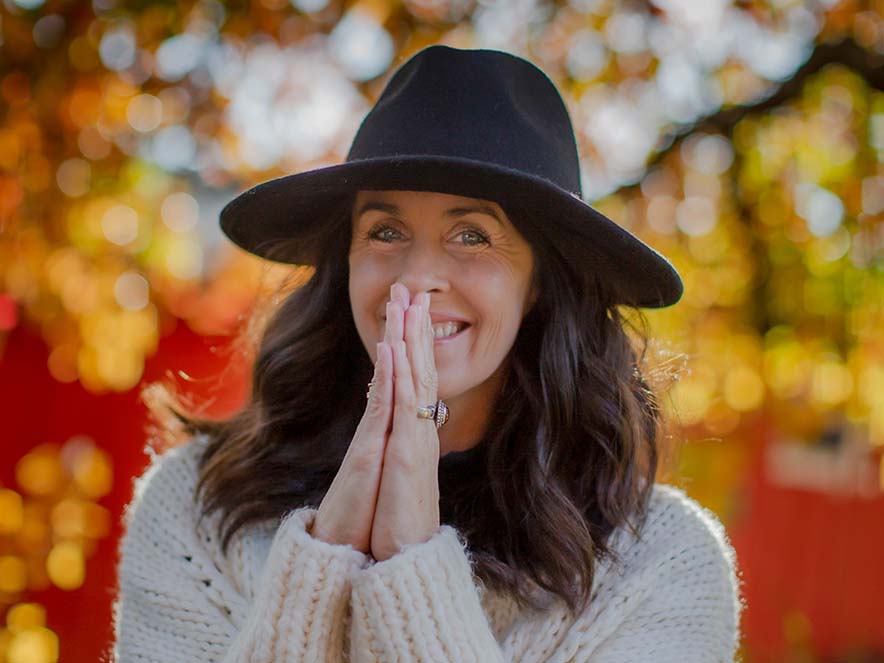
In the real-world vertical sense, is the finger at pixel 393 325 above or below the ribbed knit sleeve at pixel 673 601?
above

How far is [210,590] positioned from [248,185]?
300 cm

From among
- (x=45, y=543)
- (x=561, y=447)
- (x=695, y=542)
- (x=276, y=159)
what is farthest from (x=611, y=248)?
(x=45, y=543)

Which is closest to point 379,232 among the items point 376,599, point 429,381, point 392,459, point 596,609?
point 429,381

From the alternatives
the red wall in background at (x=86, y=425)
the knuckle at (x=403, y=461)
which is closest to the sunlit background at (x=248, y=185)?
the red wall in background at (x=86, y=425)

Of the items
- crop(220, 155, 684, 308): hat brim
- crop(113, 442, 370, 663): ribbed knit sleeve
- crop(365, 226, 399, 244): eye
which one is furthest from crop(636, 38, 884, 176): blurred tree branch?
crop(113, 442, 370, 663): ribbed knit sleeve

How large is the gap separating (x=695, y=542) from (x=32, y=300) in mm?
2848

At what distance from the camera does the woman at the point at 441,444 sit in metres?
2.00

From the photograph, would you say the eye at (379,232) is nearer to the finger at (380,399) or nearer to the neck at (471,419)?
the finger at (380,399)

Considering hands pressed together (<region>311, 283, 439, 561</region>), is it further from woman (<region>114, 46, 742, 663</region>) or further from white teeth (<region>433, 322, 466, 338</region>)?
white teeth (<region>433, 322, 466, 338</region>)

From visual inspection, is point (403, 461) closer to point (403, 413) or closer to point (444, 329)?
point (403, 413)

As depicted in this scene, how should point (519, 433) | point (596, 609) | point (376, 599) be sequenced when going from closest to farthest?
point (376, 599), point (596, 609), point (519, 433)

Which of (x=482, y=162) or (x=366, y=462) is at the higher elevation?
(x=482, y=162)

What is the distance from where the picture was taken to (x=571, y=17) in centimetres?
493

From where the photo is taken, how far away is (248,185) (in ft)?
16.5
